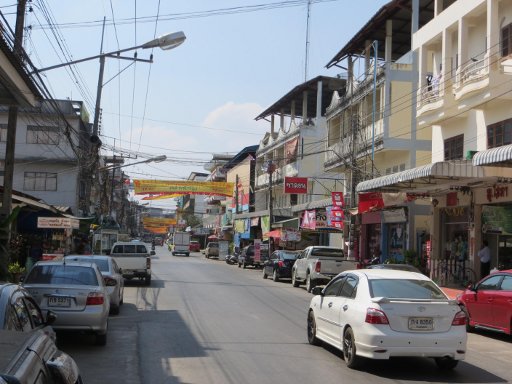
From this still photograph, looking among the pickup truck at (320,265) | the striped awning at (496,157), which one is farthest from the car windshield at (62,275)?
the pickup truck at (320,265)

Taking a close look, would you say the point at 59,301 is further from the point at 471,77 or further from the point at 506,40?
the point at 506,40

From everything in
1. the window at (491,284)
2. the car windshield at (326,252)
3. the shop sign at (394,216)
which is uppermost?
the shop sign at (394,216)

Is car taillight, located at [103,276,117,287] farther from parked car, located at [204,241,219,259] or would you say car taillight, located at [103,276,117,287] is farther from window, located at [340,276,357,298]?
parked car, located at [204,241,219,259]

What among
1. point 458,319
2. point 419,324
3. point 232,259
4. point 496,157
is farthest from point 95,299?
point 232,259

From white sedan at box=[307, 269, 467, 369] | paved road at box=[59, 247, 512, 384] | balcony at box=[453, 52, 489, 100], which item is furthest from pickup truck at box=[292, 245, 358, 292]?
white sedan at box=[307, 269, 467, 369]

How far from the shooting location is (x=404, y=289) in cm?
970

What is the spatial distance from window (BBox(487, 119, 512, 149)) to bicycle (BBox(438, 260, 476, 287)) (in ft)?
17.1

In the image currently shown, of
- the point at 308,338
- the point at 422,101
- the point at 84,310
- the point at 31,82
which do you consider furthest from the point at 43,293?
the point at 422,101

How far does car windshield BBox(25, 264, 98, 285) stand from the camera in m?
11.3

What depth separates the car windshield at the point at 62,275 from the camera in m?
11.3

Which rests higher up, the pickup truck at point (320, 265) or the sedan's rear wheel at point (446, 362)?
the pickup truck at point (320, 265)

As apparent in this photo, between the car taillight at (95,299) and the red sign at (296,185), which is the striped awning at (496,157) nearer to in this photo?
the car taillight at (95,299)

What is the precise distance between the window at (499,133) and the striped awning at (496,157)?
3.48 m

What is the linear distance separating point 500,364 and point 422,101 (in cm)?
1776
